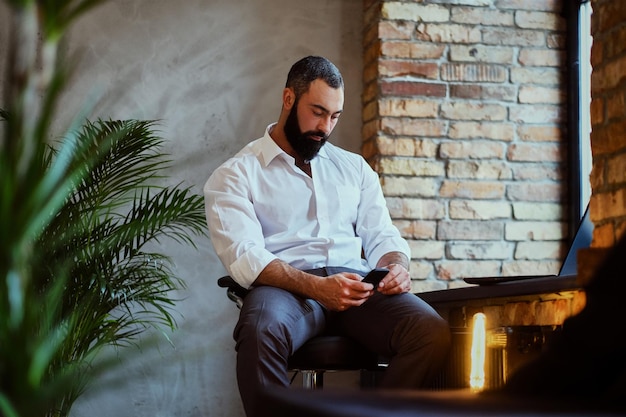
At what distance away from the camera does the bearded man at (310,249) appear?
230cm

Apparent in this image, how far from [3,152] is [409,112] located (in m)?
3.33

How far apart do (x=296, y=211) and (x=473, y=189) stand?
50.2 inches

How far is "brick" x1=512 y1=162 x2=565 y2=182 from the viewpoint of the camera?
149 inches

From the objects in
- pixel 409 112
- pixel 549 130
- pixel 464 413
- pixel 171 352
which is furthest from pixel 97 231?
pixel 464 413

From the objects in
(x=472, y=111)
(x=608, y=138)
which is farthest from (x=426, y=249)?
(x=608, y=138)

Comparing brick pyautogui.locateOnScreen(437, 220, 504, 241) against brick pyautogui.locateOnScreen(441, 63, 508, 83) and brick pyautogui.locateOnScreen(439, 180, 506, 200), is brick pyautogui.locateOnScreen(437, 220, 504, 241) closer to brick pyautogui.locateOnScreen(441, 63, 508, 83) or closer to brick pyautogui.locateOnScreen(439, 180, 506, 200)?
brick pyautogui.locateOnScreen(439, 180, 506, 200)

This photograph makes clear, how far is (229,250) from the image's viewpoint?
252 cm

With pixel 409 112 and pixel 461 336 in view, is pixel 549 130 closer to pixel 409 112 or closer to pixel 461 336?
pixel 409 112

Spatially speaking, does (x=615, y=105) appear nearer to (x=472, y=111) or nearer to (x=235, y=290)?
(x=235, y=290)

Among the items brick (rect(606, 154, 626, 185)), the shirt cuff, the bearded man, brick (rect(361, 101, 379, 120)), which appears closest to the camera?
brick (rect(606, 154, 626, 185))

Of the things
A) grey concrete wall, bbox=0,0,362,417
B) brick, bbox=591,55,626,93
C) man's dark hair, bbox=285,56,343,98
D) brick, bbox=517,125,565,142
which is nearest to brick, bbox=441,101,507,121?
brick, bbox=517,125,565,142

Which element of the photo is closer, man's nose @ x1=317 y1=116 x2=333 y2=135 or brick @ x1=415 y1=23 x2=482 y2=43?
man's nose @ x1=317 y1=116 x2=333 y2=135

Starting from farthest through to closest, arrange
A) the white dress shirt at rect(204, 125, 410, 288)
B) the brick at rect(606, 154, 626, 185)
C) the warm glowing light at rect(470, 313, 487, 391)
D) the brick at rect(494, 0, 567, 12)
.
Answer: the brick at rect(494, 0, 567, 12)
the white dress shirt at rect(204, 125, 410, 288)
the brick at rect(606, 154, 626, 185)
the warm glowing light at rect(470, 313, 487, 391)

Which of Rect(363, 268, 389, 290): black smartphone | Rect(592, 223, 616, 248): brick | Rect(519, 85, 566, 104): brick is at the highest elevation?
Rect(519, 85, 566, 104): brick
